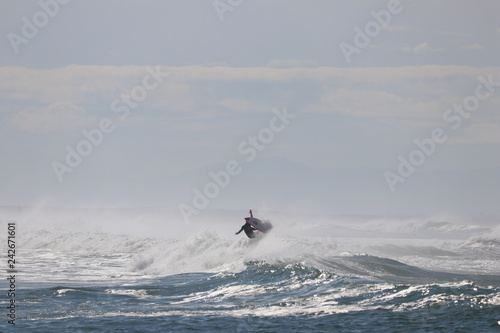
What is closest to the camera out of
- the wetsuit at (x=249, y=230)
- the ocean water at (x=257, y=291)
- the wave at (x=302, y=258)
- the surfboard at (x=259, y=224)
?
the ocean water at (x=257, y=291)

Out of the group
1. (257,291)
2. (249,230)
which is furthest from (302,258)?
(249,230)

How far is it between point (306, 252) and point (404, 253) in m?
14.7

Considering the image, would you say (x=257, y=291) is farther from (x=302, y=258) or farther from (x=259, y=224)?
(x=259, y=224)

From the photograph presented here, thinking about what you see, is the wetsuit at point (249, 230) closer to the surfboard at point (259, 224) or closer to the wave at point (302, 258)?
the surfboard at point (259, 224)

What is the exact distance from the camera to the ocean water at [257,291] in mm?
18125

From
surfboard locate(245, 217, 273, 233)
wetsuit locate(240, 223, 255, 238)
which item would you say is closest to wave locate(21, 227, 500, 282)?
wetsuit locate(240, 223, 255, 238)

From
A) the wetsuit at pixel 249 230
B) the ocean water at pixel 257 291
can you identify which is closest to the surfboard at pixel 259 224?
the wetsuit at pixel 249 230

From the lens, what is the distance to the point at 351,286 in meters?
23.3

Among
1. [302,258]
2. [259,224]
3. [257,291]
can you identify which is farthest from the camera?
[259,224]

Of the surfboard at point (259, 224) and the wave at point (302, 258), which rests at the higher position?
the surfboard at point (259, 224)

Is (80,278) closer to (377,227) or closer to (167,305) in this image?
(167,305)

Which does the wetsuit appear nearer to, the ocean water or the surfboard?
the surfboard

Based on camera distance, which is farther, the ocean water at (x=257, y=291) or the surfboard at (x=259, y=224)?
the surfboard at (x=259, y=224)

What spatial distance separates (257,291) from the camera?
2450 centimetres
